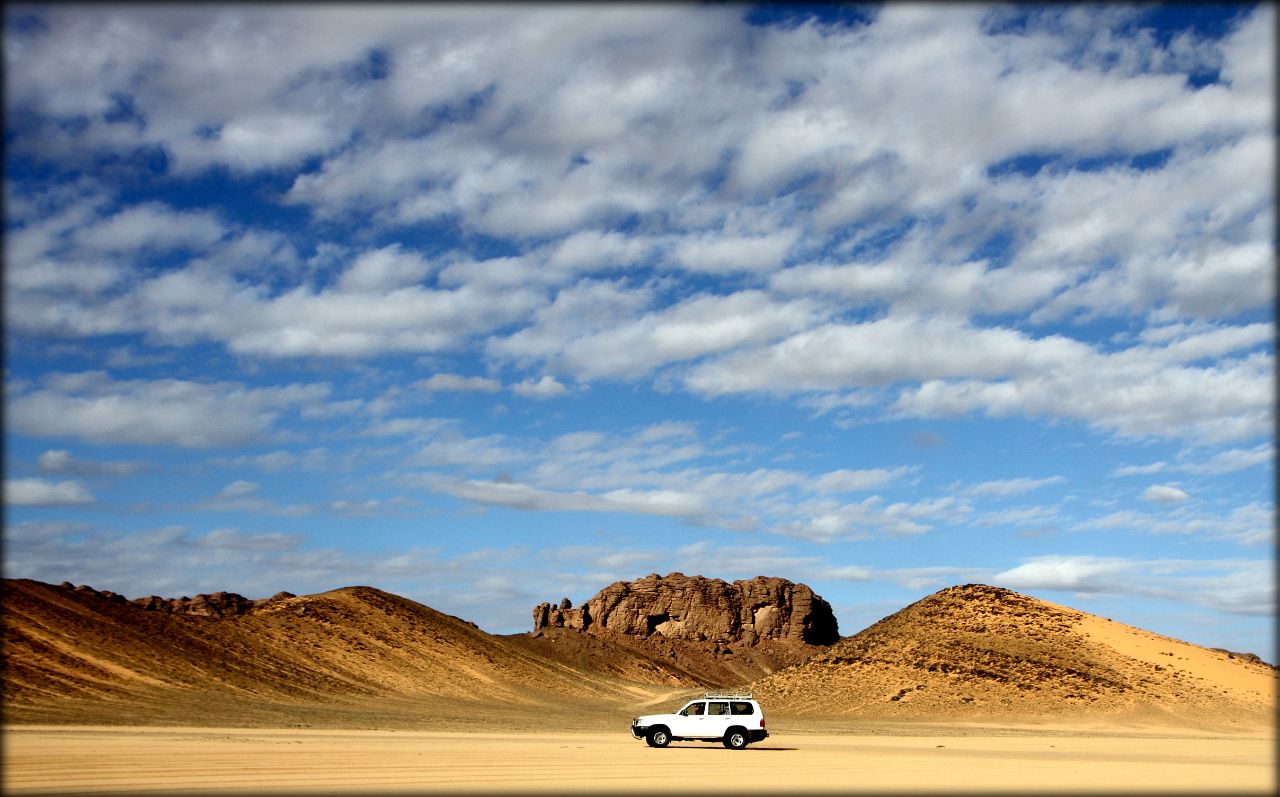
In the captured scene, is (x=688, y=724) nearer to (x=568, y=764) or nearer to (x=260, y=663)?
(x=568, y=764)

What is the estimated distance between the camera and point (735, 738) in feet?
132

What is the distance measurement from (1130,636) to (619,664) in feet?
338

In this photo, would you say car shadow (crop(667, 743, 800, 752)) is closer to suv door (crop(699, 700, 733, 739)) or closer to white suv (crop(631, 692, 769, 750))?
white suv (crop(631, 692, 769, 750))

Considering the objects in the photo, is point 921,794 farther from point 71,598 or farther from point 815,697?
Result: point 71,598

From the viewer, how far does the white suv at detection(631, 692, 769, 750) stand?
40.1 meters

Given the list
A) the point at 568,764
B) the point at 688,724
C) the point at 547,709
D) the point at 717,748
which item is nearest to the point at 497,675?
the point at 547,709

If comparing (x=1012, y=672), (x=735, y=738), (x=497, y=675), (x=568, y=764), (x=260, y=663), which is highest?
(x=568, y=764)

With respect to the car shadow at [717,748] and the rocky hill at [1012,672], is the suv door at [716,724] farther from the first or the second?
the rocky hill at [1012,672]

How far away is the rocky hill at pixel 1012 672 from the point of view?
75.2 metres

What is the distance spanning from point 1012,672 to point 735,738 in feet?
153

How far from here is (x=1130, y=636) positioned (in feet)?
295

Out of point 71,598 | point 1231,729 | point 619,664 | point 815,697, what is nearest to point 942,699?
point 815,697

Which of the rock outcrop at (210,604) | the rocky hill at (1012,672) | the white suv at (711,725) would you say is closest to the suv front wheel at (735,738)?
the white suv at (711,725)

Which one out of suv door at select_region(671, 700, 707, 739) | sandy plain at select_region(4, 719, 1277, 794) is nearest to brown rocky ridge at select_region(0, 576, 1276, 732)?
sandy plain at select_region(4, 719, 1277, 794)
